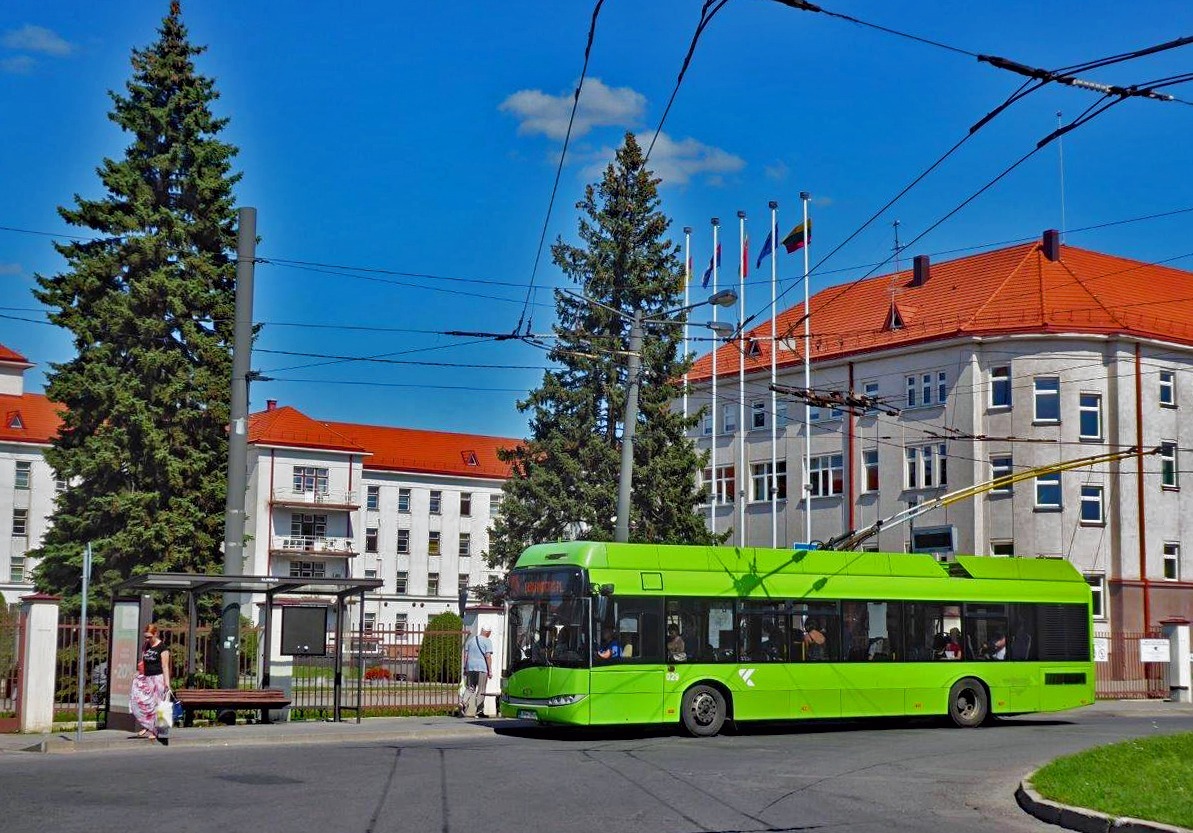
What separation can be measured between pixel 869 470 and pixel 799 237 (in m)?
12.5

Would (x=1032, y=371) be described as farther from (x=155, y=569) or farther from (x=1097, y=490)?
(x=155, y=569)

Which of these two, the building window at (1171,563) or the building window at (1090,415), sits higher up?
the building window at (1090,415)

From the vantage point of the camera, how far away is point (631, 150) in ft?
172

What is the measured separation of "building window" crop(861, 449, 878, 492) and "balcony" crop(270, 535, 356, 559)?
4201 centimetres

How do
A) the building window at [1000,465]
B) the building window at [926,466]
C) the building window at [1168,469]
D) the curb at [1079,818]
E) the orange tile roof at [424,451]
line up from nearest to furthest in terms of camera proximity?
the curb at [1079,818]
the building window at [1168,469]
the building window at [1000,465]
the building window at [926,466]
the orange tile roof at [424,451]

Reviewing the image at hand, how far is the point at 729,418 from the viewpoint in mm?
63188

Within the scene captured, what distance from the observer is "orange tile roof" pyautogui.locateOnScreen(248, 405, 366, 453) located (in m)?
89.8

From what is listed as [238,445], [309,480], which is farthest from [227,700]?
[309,480]

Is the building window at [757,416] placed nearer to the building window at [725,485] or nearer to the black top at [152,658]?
the building window at [725,485]

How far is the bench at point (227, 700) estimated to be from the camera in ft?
76.5

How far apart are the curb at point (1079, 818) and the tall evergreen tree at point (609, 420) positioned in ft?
116

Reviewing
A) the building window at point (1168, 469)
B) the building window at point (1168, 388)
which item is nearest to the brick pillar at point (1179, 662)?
the building window at point (1168, 469)

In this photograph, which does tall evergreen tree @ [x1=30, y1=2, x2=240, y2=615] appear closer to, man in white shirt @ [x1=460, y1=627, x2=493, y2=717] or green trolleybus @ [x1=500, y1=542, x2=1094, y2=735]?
man in white shirt @ [x1=460, y1=627, x2=493, y2=717]

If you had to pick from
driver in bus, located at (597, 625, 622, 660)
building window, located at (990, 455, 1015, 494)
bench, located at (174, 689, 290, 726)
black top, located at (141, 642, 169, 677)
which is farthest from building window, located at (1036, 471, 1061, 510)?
black top, located at (141, 642, 169, 677)
